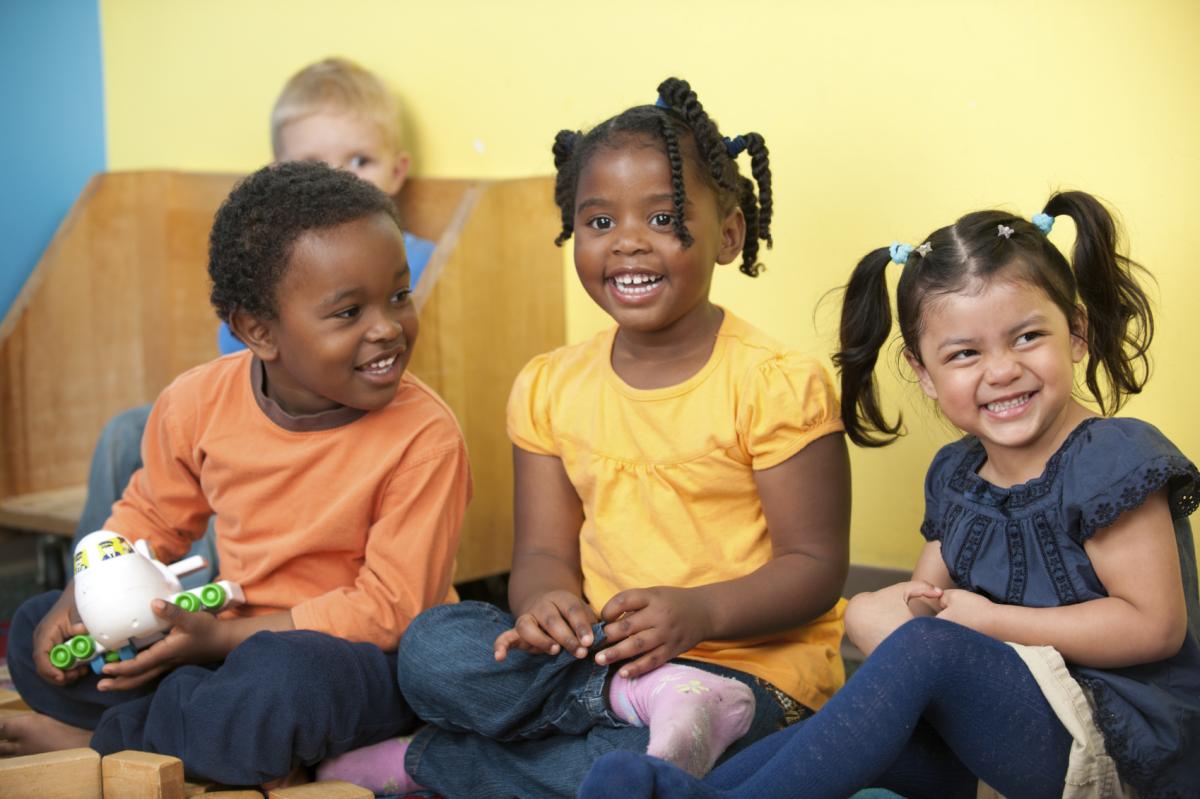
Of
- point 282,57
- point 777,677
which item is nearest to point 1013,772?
point 777,677

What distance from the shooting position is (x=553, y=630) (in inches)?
50.2

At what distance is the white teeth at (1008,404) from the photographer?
117 centimetres

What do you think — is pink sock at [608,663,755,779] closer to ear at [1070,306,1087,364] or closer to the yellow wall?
ear at [1070,306,1087,364]

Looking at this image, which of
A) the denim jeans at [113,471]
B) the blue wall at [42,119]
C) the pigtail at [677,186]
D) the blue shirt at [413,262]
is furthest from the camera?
the blue wall at [42,119]

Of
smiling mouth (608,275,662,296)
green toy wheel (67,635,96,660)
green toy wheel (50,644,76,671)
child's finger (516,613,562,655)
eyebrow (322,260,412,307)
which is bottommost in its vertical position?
green toy wheel (50,644,76,671)

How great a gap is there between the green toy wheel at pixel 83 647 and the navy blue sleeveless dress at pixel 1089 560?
37.2 inches

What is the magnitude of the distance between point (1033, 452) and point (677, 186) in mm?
468

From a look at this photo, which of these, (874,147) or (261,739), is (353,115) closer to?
(874,147)

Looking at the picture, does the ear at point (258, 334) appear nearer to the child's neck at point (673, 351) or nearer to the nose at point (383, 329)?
the nose at point (383, 329)

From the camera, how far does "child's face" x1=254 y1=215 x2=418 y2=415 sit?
1478mm

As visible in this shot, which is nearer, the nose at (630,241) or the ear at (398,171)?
the nose at (630,241)

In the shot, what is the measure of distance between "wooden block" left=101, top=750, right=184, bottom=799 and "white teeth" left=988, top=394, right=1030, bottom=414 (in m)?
0.88

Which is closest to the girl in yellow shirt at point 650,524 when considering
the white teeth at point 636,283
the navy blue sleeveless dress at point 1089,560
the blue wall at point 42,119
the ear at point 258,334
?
the white teeth at point 636,283

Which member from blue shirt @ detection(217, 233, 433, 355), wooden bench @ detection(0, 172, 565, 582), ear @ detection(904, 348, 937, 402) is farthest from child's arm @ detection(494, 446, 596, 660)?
blue shirt @ detection(217, 233, 433, 355)
